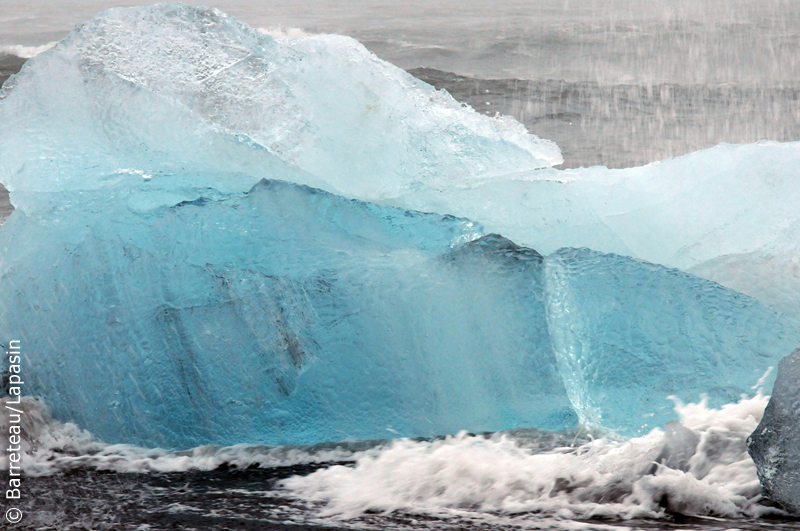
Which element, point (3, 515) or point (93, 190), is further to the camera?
point (93, 190)

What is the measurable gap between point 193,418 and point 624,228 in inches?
72.1

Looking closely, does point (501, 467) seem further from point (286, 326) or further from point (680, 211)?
point (680, 211)

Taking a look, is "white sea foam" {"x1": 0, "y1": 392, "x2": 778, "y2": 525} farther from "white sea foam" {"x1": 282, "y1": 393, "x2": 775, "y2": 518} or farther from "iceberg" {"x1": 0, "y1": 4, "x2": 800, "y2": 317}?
"iceberg" {"x1": 0, "y1": 4, "x2": 800, "y2": 317}

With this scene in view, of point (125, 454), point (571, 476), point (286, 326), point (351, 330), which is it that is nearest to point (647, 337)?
point (571, 476)

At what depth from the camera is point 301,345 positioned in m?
3.09

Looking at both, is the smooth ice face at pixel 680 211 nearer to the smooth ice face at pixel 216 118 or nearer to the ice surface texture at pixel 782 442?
the smooth ice face at pixel 216 118

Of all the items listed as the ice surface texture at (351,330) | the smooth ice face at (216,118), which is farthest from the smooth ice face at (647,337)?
the smooth ice face at (216,118)

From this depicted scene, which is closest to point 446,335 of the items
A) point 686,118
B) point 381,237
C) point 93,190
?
point 381,237

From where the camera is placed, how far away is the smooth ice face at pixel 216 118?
3576 mm

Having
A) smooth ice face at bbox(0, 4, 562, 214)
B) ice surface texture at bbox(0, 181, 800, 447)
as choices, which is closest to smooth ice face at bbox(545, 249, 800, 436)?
ice surface texture at bbox(0, 181, 800, 447)

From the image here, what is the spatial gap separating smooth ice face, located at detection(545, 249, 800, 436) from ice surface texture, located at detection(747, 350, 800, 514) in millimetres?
395

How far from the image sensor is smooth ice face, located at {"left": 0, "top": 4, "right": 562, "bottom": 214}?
358 cm

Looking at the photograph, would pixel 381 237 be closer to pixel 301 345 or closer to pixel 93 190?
pixel 301 345

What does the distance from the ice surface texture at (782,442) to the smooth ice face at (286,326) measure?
0.69 metres
